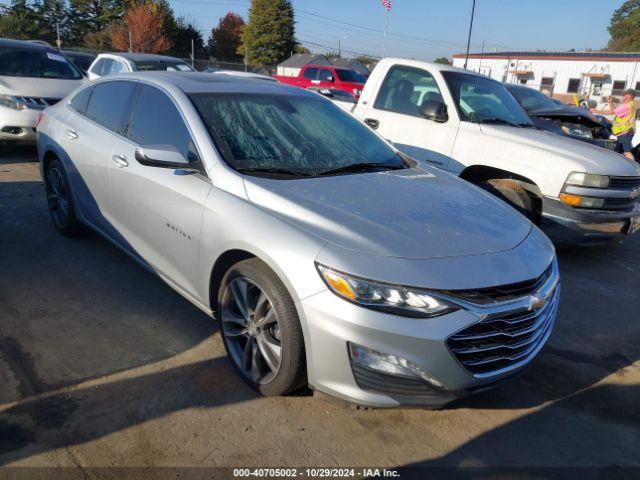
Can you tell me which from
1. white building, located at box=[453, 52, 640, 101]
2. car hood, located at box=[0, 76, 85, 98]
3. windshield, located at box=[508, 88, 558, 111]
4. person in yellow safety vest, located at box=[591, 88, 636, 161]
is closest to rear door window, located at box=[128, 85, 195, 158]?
car hood, located at box=[0, 76, 85, 98]

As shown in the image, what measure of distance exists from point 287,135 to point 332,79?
18.2m

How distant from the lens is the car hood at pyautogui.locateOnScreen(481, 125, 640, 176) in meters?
4.84

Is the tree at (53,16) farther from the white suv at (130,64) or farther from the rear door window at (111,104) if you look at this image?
the rear door window at (111,104)

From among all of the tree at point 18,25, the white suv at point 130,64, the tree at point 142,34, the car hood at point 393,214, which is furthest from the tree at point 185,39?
the car hood at point 393,214

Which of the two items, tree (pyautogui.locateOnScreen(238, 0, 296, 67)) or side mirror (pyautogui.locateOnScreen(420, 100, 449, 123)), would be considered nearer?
side mirror (pyautogui.locateOnScreen(420, 100, 449, 123))

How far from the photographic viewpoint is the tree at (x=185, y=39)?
59719mm

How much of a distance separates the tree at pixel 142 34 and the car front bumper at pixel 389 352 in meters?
56.6

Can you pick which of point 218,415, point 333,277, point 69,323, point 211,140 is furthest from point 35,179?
point 333,277

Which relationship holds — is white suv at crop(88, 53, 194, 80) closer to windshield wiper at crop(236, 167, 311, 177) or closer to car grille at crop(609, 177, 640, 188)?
windshield wiper at crop(236, 167, 311, 177)

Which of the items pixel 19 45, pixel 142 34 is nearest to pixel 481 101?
pixel 19 45

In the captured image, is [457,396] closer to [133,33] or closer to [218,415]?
[218,415]

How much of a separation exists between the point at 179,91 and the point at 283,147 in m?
0.84

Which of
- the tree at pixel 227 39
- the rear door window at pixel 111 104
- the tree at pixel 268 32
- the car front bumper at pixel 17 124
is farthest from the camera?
the tree at pixel 227 39

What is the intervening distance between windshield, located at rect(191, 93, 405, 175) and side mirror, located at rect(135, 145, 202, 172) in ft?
0.67
